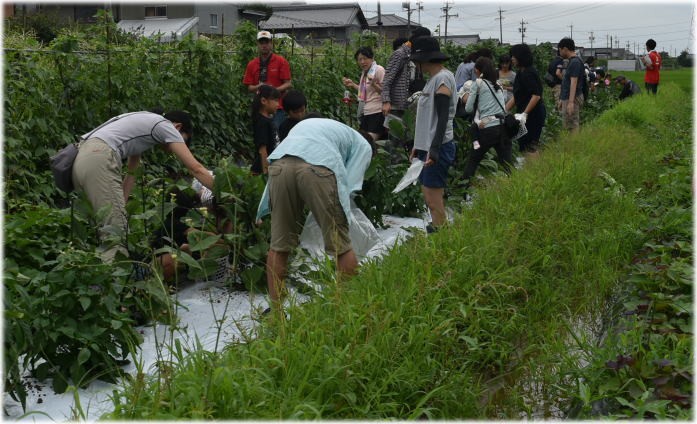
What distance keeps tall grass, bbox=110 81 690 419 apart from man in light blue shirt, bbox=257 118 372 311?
0.33 m

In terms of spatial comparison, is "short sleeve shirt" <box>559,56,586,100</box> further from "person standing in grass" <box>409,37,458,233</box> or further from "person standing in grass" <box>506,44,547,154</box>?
"person standing in grass" <box>409,37,458,233</box>

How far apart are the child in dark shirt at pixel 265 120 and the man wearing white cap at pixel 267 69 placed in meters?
1.81

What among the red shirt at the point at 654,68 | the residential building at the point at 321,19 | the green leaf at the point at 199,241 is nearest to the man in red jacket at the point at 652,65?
the red shirt at the point at 654,68

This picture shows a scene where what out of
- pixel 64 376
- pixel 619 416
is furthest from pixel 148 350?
pixel 619 416

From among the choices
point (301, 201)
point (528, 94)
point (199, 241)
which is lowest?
point (199, 241)

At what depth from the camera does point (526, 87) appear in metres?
8.91

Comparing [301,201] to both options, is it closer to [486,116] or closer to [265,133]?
[265,133]

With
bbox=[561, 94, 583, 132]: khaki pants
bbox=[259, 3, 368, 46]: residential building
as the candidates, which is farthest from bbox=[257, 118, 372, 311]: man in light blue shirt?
bbox=[259, 3, 368, 46]: residential building

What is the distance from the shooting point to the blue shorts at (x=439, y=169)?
19.5 ft

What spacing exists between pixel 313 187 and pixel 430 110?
73.7 inches

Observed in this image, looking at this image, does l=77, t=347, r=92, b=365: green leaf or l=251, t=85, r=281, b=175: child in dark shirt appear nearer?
l=77, t=347, r=92, b=365: green leaf

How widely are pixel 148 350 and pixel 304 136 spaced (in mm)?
1417

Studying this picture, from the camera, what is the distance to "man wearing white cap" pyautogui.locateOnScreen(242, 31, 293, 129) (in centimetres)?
877

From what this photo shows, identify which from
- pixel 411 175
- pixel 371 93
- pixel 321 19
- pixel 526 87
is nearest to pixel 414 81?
pixel 371 93
